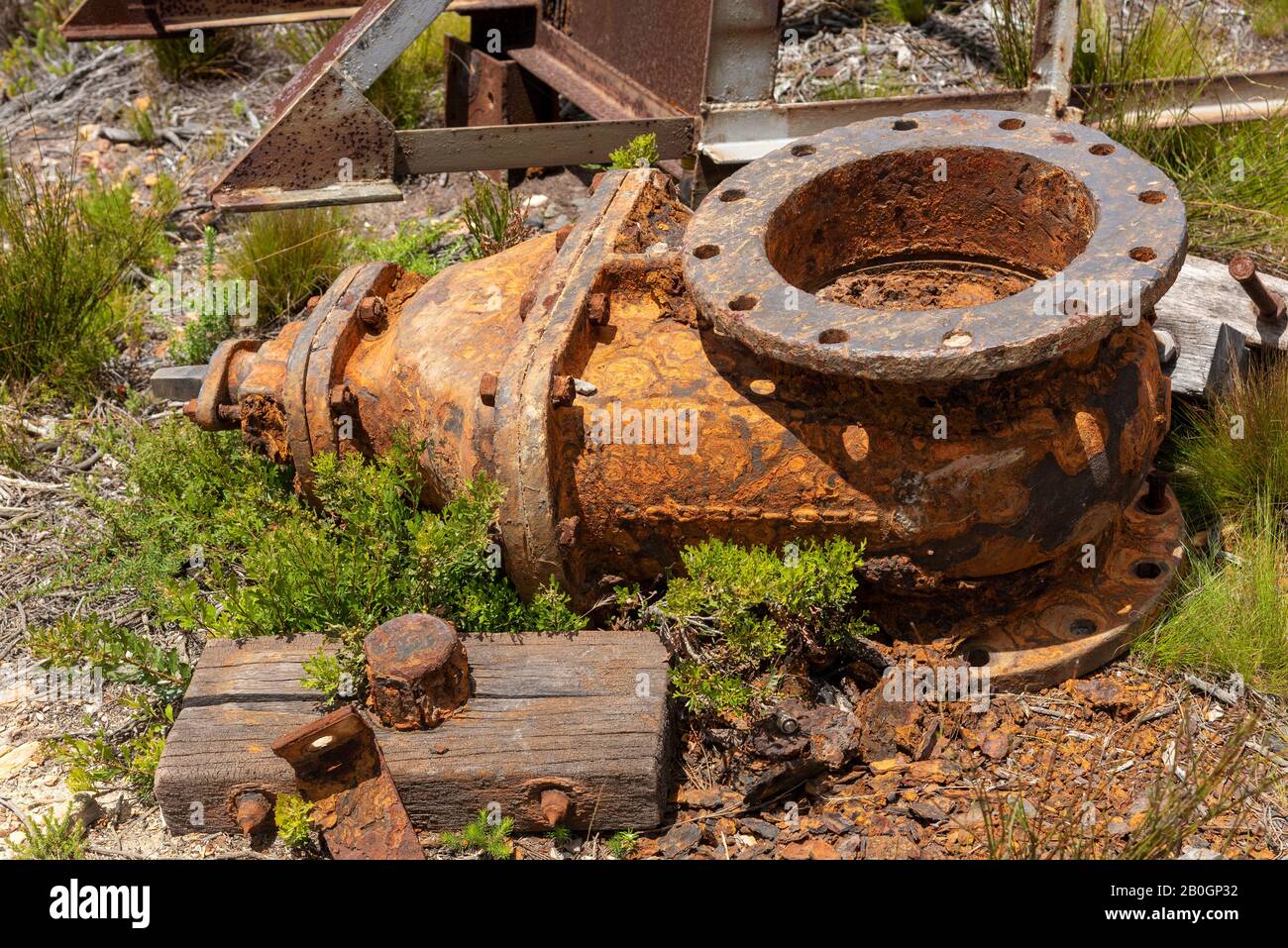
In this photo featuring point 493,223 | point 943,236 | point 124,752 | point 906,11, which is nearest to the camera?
point 124,752

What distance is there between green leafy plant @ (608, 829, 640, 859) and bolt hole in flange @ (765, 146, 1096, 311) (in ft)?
4.54

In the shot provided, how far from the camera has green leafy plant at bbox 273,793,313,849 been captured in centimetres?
267

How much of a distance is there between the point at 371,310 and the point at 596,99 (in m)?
2.05

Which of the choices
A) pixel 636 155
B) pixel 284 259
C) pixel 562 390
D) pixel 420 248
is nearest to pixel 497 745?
pixel 562 390

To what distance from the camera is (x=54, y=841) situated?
114 inches

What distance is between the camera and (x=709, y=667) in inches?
118

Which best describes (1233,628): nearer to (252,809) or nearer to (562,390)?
(562,390)

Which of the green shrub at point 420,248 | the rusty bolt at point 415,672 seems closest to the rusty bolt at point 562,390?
the rusty bolt at point 415,672

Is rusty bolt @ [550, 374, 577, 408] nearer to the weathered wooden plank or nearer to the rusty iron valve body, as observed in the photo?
the rusty iron valve body

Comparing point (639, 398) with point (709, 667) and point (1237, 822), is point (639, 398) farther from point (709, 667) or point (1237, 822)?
point (1237, 822)

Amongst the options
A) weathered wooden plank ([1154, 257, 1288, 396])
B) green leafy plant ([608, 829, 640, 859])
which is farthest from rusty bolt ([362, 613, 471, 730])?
weathered wooden plank ([1154, 257, 1288, 396])

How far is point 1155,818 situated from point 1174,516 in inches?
48.7

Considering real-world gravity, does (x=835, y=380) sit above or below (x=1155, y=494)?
above

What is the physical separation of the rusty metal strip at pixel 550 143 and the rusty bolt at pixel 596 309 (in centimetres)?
154
